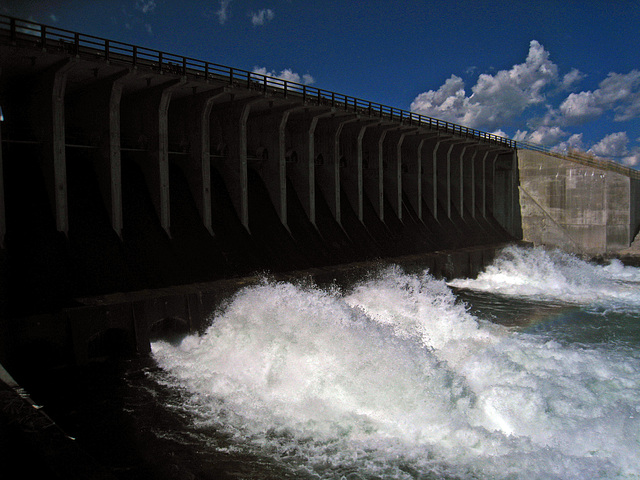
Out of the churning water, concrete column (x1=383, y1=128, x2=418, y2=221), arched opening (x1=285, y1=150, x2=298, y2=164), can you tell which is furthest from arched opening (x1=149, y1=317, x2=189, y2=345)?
concrete column (x1=383, y1=128, x2=418, y2=221)

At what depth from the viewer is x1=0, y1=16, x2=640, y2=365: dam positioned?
38.3 feet

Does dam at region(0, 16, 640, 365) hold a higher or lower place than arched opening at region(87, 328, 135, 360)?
higher

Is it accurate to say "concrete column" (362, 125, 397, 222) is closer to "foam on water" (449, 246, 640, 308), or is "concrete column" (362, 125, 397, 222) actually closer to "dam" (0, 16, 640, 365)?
"dam" (0, 16, 640, 365)

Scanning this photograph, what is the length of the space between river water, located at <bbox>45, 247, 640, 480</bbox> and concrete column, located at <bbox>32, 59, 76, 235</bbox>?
497 cm

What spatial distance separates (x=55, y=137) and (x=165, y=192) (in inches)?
148

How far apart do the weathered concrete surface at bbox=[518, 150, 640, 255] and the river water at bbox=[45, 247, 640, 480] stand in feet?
68.5

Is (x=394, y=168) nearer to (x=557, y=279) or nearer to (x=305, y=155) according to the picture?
(x=305, y=155)

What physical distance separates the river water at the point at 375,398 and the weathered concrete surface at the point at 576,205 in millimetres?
20884

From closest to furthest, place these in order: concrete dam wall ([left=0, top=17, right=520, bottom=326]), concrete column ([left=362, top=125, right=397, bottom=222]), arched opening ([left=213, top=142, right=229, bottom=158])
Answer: concrete dam wall ([left=0, top=17, right=520, bottom=326]) < arched opening ([left=213, top=142, right=229, bottom=158]) < concrete column ([left=362, top=125, right=397, bottom=222])

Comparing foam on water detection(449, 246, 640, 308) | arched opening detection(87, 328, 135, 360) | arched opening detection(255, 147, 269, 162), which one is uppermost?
arched opening detection(255, 147, 269, 162)

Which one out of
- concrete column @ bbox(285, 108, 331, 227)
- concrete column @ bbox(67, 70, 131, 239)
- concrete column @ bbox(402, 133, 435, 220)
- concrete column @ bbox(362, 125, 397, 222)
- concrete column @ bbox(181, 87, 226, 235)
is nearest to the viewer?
concrete column @ bbox(67, 70, 131, 239)

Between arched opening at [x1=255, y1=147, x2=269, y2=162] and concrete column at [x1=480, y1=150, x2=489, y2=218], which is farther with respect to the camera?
concrete column at [x1=480, y1=150, x2=489, y2=218]

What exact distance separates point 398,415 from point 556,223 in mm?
31228

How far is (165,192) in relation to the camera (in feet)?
52.7
